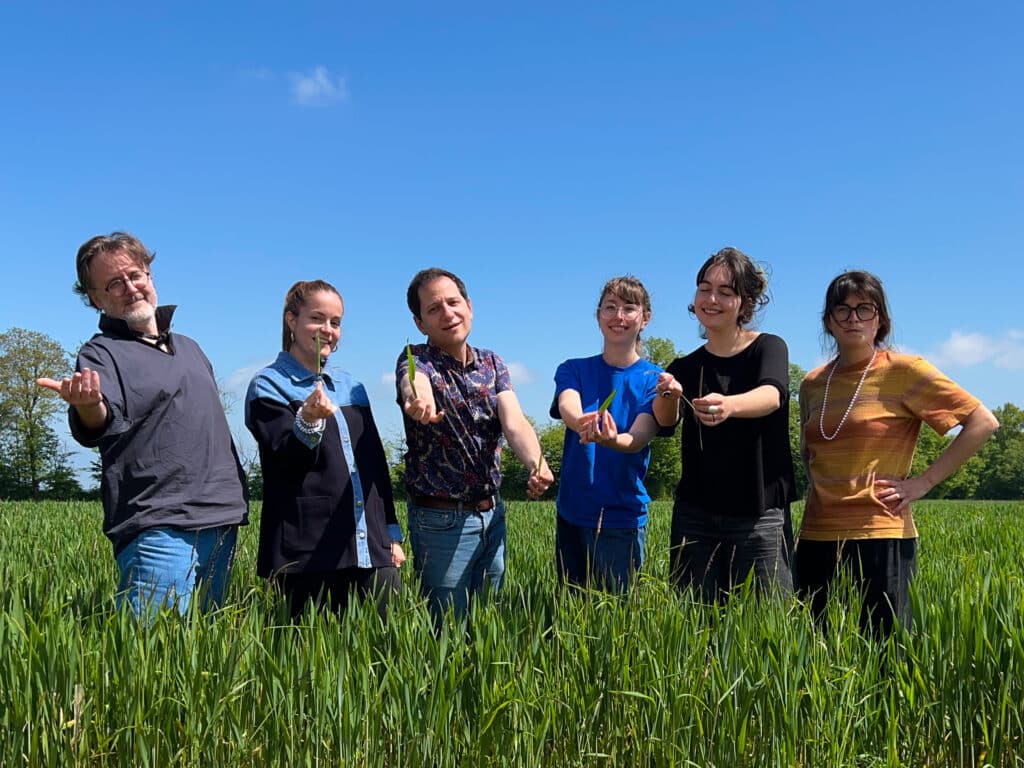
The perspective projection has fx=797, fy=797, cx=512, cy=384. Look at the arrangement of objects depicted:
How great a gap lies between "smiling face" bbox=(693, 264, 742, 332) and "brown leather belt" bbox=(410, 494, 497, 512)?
3.69 ft

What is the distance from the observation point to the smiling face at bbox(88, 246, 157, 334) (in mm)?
2846

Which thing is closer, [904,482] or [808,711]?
[808,711]

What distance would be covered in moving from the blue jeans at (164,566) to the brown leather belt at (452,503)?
28.8 inches

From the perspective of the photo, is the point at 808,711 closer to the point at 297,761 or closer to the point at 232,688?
the point at 297,761

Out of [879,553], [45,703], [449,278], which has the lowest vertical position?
[45,703]

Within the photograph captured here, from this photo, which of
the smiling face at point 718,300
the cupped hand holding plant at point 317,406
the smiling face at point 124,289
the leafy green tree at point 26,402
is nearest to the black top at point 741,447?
the smiling face at point 718,300

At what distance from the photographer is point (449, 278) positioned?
3.20 meters

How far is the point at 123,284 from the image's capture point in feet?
9.38

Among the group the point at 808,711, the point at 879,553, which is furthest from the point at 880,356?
the point at 808,711

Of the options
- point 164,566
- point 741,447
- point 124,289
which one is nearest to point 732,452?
point 741,447

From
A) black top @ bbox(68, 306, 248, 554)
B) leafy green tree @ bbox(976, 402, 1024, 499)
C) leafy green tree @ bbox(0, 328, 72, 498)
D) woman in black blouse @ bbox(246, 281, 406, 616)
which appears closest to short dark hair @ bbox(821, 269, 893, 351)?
woman in black blouse @ bbox(246, 281, 406, 616)

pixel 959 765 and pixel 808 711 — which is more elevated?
pixel 808 711

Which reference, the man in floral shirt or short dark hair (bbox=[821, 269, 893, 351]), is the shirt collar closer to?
the man in floral shirt

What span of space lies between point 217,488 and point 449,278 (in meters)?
1.18
